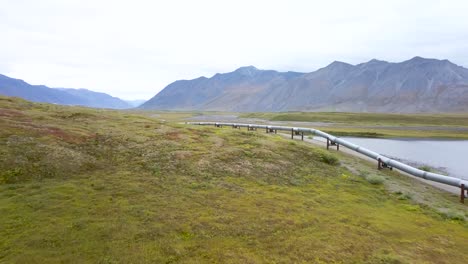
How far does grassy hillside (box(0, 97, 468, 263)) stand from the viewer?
13062 millimetres

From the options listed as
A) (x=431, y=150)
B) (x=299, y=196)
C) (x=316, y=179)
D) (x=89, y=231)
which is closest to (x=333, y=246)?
(x=299, y=196)

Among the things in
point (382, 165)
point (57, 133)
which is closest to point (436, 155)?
point (382, 165)

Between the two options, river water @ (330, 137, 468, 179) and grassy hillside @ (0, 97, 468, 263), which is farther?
river water @ (330, 137, 468, 179)

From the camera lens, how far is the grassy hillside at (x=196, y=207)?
42.9ft

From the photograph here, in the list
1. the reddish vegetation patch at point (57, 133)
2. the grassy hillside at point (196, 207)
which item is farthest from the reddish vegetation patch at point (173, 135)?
the reddish vegetation patch at point (57, 133)

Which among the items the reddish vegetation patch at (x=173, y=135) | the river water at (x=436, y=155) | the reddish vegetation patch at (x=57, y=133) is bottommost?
the river water at (x=436, y=155)

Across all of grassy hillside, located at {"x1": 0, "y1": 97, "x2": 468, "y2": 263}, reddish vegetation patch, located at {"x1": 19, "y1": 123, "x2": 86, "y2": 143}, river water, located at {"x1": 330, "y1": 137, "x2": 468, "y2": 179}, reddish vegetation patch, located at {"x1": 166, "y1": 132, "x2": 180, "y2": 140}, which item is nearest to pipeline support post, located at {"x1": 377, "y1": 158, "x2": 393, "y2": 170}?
grassy hillside, located at {"x1": 0, "y1": 97, "x2": 468, "y2": 263}

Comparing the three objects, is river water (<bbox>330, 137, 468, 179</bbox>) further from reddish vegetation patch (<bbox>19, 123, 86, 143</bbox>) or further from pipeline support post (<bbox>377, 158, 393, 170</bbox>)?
reddish vegetation patch (<bbox>19, 123, 86, 143</bbox>)

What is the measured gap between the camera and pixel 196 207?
17500 mm

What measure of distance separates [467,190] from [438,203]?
3.61 m

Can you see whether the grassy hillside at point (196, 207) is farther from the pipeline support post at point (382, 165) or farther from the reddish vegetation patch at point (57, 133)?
the pipeline support post at point (382, 165)

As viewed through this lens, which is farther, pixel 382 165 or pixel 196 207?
pixel 382 165

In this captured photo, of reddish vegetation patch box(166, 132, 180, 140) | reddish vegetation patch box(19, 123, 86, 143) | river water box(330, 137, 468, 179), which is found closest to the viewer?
reddish vegetation patch box(19, 123, 86, 143)

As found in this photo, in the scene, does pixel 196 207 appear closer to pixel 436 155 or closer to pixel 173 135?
pixel 173 135
